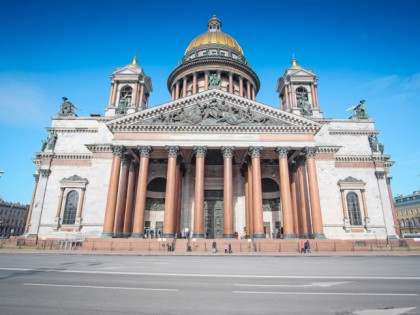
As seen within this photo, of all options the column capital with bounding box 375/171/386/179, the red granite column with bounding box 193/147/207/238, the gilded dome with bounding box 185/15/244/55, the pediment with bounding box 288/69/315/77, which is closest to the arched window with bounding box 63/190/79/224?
the red granite column with bounding box 193/147/207/238

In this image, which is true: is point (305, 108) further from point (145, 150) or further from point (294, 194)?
point (145, 150)

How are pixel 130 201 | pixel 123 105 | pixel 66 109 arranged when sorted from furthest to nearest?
pixel 66 109 → pixel 123 105 → pixel 130 201

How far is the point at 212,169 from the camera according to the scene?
3478 centimetres

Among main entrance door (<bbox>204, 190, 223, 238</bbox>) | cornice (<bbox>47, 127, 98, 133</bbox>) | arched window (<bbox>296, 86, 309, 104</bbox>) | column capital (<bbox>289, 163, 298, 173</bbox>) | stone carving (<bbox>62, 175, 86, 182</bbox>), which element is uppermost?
arched window (<bbox>296, 86, 309, 104</bbox>)

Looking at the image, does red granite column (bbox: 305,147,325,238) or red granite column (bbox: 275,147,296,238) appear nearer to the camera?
red granite column (bbox: 275,147,296,238)

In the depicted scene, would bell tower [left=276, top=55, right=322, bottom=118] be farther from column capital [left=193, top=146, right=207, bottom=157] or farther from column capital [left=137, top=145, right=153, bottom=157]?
column capital [left=137, top=145, right=153, bottom=157]

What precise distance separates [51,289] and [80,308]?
2.25 meters

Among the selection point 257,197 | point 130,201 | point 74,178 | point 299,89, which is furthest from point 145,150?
point 299,89

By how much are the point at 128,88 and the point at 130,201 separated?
19721 mm

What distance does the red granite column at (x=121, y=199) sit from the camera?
87.1 ft

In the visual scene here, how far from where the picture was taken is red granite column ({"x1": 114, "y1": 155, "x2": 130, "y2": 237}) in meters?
26.5


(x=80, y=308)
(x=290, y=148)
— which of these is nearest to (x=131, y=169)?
(x=290, y=148)

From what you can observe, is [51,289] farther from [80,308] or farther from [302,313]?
[302,313]

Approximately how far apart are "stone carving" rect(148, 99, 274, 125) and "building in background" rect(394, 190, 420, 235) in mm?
76029
